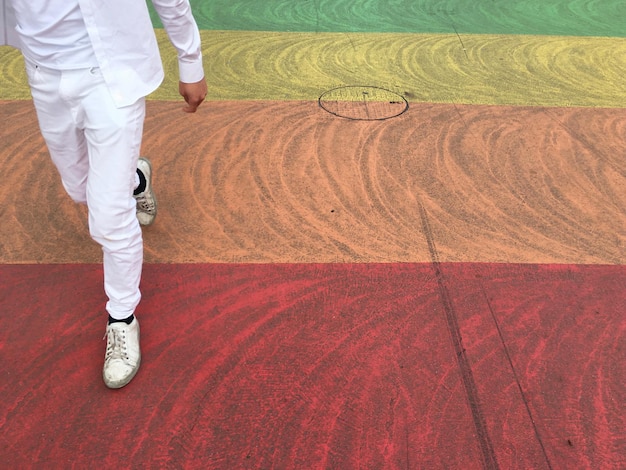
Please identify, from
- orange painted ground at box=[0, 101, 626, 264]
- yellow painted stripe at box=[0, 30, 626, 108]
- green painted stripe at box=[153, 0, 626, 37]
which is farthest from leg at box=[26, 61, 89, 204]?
green painted stripe at box=[153, 0, 626, 37]

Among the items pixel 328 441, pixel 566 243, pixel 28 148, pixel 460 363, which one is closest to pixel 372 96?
pixel 566 243

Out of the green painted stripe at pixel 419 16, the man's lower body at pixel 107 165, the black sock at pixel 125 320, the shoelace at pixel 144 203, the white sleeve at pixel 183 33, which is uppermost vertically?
the white sleeve at pixel 183 33

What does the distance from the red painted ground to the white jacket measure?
3.84 ft

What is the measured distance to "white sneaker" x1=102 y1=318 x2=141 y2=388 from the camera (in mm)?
2543

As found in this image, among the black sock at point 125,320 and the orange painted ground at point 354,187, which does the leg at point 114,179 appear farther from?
the orange painted ground at point 354,187

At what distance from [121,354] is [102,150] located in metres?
0.90

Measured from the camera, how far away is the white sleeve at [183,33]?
7.98 ft

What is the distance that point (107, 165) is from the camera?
2.39 meters

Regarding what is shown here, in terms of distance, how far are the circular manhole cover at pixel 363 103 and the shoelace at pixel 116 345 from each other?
2913 mm

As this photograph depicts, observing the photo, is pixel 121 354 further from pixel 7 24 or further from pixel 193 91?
pixel 7 24

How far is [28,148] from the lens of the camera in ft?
14.3

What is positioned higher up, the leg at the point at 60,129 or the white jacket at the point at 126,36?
the white jacket at the point at 126,36

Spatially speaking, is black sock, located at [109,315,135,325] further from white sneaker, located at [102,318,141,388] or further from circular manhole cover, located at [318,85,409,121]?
circular manhole cover, located at [318,85,409,121]

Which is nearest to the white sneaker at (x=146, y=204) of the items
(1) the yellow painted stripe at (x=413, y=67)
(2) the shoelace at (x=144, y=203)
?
(2) the shoelace at (x=144, y=203)
